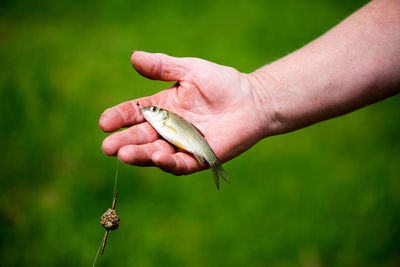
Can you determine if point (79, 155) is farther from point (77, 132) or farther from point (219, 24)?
point (219, 24)

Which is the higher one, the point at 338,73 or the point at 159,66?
the point at 159,66

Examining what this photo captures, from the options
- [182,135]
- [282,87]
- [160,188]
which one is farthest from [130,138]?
[160,188]

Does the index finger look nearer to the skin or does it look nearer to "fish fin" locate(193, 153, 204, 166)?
the skin

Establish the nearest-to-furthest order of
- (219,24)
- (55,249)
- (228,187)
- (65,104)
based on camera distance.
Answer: (55,249)
(228,187)
(65,104)
(219,24)

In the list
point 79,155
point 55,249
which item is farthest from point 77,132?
point 55,249

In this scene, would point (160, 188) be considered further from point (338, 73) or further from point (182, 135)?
point (338, 73)

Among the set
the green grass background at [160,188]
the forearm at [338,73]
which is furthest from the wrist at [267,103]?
the green grass background at [160,188]
